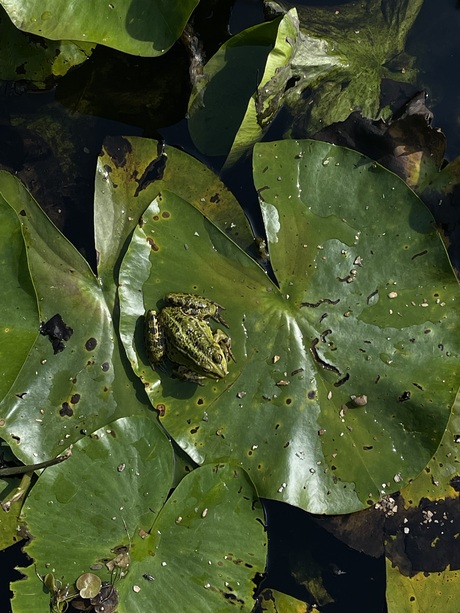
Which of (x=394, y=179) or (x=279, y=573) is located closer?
(x=394, y=179)

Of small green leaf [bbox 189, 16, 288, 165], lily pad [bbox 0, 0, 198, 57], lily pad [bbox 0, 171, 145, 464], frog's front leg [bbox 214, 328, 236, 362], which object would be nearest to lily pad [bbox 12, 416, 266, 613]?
lily pad [bbox 0, 171, 145, 464]

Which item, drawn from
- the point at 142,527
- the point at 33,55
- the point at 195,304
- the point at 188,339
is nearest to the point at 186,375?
the point at 188,339

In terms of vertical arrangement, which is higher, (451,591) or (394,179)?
(394,179)

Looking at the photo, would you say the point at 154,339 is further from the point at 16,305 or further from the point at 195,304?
the point at 16,305

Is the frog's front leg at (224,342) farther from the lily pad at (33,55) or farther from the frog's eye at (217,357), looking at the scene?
the lily pad at (33,55)

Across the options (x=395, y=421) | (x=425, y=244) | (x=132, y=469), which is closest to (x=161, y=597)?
(x=132, y=469)

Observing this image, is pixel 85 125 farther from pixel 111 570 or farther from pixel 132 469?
pixel 111 570
